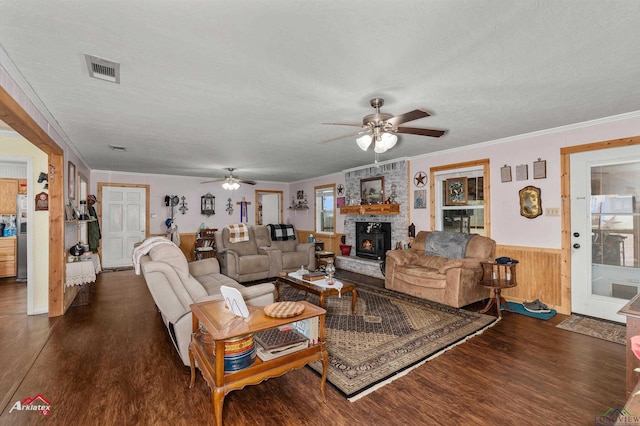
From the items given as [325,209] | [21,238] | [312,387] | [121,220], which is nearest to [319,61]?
[312,387]

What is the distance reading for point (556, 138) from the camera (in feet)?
12.8

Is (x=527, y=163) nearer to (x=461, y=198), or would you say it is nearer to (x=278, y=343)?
(x=461, y=198)

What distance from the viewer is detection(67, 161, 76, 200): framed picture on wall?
4281mm

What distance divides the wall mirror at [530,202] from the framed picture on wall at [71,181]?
21.3 ft

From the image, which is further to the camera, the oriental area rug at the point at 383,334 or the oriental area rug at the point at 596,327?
the oriental area rug at the point at 596,327

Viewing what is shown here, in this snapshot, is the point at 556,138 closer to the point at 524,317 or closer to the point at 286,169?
the point at 524,317

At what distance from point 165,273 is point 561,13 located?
3.13m

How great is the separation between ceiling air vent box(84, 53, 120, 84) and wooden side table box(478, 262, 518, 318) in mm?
4432

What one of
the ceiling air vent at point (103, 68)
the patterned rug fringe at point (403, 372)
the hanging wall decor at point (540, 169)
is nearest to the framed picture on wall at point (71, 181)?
the ceiling air vent at point (103, 68)

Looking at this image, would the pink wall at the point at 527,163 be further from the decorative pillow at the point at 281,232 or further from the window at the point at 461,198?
the decorative pillow at the point at 281,232

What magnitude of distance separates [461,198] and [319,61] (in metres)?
3.88

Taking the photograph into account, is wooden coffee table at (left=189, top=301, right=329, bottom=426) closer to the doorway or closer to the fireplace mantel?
the fireplace mantel

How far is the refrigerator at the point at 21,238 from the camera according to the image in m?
5.52

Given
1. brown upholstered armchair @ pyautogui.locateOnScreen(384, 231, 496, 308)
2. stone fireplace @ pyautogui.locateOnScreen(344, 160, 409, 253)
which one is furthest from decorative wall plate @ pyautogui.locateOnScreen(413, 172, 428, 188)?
brown upholstered armchair @ pyautogui.locateOnScreen(384, 231, 496, 308)
